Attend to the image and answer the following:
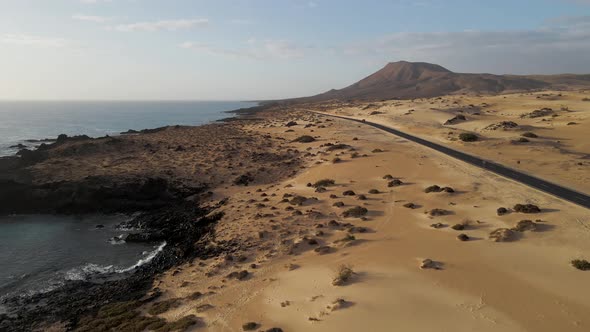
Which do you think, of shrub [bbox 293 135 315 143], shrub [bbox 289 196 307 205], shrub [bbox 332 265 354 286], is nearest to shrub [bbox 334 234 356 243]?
shrub [bbox 332 265 354 286]

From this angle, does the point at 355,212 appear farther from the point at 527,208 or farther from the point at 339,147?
the point at 339,147

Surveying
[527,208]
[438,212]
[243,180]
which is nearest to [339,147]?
[243,180]

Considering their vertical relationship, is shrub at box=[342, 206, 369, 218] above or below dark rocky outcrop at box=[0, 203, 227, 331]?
above

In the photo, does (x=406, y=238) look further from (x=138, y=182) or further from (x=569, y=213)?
(x=138, y=182)

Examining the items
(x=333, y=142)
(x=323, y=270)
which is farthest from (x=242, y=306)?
(x=333, y=142)

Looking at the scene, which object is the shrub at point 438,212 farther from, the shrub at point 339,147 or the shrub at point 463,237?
the shrub at point 339,147

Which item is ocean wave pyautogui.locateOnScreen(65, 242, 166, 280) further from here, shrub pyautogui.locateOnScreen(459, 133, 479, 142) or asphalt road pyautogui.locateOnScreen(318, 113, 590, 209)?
shrub pyautogui.locateOnScreen(459, 133, 479, 142)
